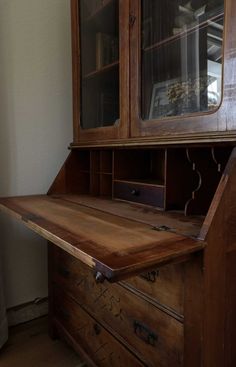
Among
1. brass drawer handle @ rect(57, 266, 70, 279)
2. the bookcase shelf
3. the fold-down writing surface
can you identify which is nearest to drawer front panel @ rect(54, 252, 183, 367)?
brass drawer handle @ rect(57, 266, 70, 279)

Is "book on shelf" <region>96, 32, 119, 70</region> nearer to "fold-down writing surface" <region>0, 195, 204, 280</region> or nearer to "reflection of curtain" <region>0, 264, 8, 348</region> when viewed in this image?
"fold-down writing surface" <region>0, 195, 204, 280</region>

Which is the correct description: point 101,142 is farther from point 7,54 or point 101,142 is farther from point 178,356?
point 178,356

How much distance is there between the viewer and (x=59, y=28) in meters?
1.55

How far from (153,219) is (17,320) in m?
1.08

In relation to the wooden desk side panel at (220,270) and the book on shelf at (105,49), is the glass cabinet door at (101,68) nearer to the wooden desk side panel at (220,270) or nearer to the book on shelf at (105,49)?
the book on shelf at (105,49)

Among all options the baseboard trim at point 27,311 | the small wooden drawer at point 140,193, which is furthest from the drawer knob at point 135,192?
the baseboard trim at point 27,311

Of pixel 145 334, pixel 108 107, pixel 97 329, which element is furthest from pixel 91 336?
pixel 108 107

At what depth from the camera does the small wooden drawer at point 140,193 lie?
Result: 1016 millimetres

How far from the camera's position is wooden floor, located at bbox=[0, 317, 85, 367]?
124 centimetres

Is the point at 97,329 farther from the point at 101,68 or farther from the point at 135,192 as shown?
the point at 101,68

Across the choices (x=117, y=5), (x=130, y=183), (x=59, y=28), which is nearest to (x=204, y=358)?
(x=130, y=183)

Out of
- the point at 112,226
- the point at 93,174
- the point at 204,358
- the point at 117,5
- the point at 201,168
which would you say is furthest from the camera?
the point at 93,174

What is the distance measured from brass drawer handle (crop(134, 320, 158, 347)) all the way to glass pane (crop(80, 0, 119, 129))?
2.46 ft

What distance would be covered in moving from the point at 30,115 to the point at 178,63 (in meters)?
0.84
